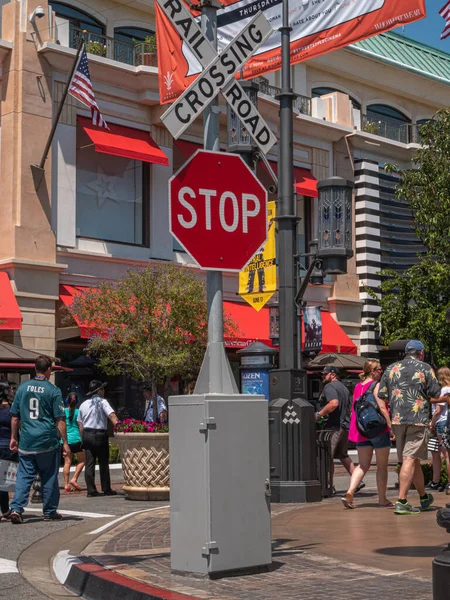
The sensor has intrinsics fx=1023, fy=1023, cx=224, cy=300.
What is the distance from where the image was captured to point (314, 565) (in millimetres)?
7875

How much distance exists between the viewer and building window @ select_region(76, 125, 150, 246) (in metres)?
28.8

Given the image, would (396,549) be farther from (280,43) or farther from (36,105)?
(36,105)

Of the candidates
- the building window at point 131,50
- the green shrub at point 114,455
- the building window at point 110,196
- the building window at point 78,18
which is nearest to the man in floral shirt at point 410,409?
the green shrub at point 114,455

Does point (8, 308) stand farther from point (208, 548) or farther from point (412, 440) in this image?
point (208, 548)

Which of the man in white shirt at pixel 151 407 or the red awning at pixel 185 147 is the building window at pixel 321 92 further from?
the man in white shirt at pixel 151 407

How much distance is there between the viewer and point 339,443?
14695 millimetres

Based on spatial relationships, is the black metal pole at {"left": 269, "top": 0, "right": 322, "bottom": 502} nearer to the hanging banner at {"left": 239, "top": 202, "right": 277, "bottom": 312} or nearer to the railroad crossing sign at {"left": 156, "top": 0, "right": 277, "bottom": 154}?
the railroad crossing sign at {"left": 156, "top": 0, "right": 277, "bottom": 154}

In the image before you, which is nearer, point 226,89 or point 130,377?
point 226,89

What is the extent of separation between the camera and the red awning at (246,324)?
29331 millimetres

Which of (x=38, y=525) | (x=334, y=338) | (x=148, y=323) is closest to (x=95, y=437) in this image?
(x=38, y=525)

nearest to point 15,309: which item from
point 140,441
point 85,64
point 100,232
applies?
point 100,232

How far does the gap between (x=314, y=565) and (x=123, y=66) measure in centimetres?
2281

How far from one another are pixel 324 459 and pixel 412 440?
115 inches

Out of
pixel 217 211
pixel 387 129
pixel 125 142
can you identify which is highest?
pixel 387 129
